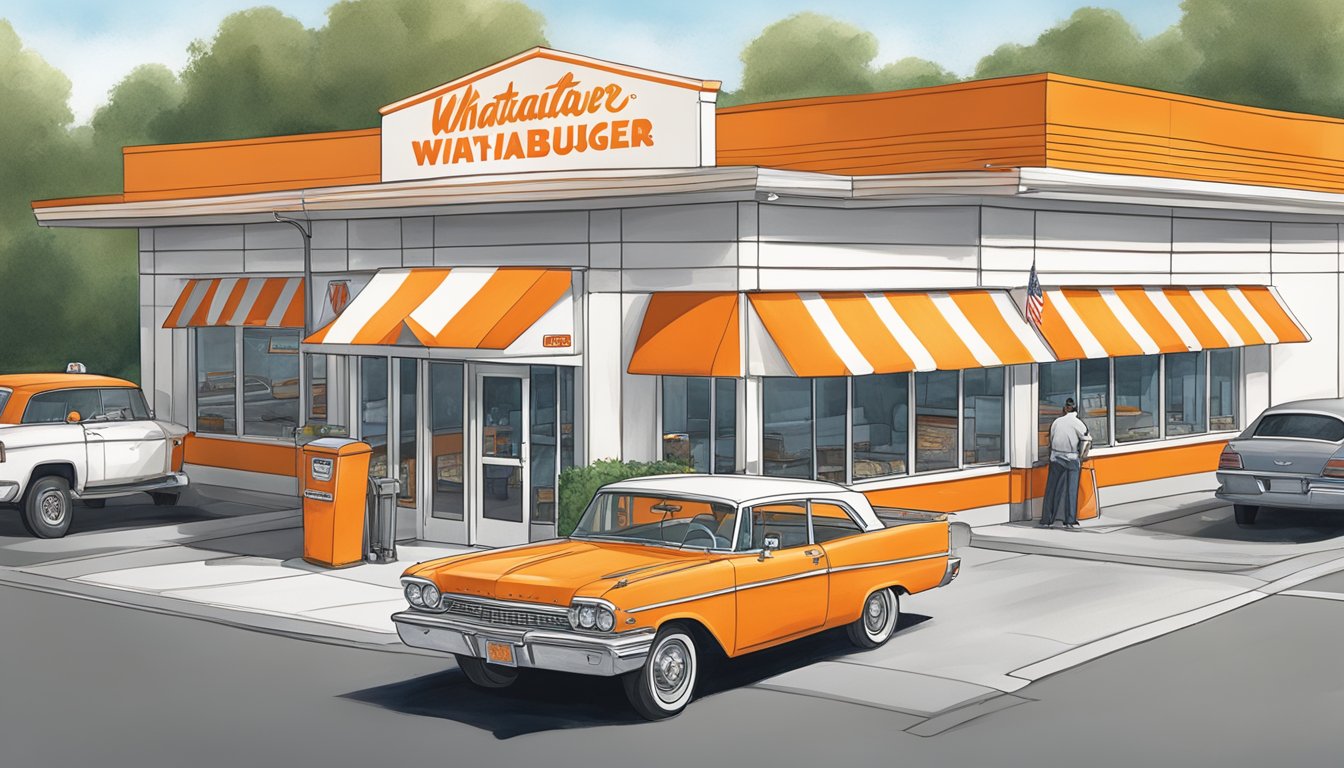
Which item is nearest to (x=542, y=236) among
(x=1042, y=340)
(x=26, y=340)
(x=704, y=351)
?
(x=704, y=351)

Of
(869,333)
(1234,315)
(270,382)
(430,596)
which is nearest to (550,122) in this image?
(869,333)

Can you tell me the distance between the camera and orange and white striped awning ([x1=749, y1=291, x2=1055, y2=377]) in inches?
680

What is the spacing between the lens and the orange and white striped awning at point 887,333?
1728cm

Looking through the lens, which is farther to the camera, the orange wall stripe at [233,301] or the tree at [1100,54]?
the tree at [1100,54]

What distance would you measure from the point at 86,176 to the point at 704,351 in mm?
41626

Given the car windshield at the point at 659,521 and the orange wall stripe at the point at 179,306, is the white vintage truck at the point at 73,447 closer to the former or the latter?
the orange wall stripe at the point at 179,306

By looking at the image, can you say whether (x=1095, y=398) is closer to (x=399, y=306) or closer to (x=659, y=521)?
(x=399, y=306)

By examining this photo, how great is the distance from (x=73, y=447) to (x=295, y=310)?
413 centimetres

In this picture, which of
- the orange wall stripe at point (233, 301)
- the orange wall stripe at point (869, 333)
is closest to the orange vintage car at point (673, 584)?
the orange wall stripe at point (869, 333)

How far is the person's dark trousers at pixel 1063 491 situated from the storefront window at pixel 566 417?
6050 mm

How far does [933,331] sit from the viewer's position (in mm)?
18750

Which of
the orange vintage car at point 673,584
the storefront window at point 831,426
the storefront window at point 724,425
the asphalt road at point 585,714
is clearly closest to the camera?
the asphalt road at point 585,714

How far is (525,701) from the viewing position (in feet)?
36.7

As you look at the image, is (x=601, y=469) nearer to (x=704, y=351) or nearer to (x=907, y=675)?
(x=704, y=351)
